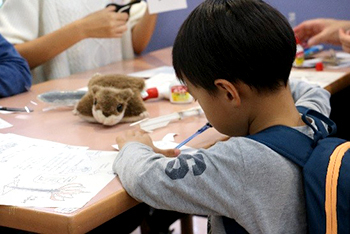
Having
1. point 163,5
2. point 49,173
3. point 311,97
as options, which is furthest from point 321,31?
point 49,173

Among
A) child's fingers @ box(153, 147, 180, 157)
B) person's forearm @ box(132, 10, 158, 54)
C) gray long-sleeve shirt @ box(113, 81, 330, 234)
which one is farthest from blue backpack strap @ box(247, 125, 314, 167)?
person's forearm @ box(132, 10, 158, 54)

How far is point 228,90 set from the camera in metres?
0.92

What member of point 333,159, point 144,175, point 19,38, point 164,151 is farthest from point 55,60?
point 333,159

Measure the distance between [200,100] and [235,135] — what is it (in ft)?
0.30

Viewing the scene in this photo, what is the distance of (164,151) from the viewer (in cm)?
106

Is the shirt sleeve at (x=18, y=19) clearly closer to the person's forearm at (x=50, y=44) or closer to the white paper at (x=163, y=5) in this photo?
the person's forearm at (x=50, y=44)

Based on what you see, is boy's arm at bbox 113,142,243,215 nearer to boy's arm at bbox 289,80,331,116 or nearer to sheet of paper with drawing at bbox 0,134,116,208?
sheet of paper with drawing at bbox 0,134,116,208

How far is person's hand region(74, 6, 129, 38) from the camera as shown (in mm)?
1970

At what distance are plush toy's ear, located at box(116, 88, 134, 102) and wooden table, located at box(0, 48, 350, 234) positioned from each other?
0.21 feet

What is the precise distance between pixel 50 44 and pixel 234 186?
1254 millimetres

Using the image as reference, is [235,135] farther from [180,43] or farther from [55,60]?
[55,60]

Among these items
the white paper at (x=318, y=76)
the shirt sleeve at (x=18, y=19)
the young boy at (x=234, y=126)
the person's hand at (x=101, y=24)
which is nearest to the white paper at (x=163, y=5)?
the person's hand at (x=101, y=24)

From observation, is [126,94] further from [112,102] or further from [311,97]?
[311,97]

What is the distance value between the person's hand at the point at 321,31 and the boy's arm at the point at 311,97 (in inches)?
28.1
